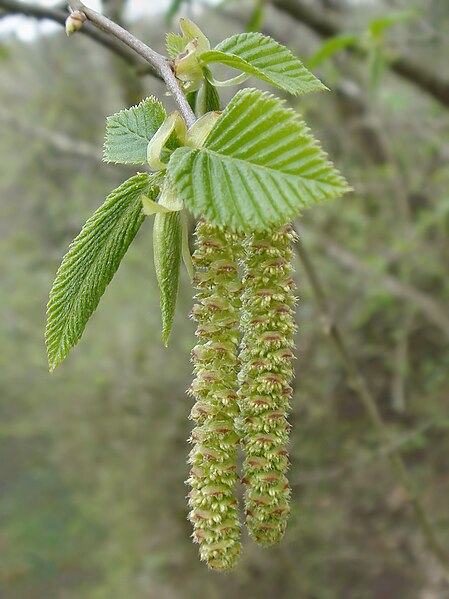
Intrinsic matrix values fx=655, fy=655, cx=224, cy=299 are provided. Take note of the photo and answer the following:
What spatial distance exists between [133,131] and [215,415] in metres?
0.36

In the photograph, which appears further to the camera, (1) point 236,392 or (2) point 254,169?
(1) point 236,392

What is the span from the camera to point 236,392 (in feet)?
2.52

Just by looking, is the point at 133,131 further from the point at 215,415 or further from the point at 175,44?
the point at 215,415

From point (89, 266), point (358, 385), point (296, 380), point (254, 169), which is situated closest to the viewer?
point (254, 169)

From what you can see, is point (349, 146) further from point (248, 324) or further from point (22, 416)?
point (248, 324)

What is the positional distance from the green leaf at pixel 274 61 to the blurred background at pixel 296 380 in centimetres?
244

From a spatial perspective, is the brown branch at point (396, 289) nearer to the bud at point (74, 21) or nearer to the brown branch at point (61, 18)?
the brown branch at point (61, 18)

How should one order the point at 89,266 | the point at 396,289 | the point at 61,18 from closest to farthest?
the point at 89,266, the point at 61,18, the point at 396,289

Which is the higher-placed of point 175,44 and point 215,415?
point 175,44

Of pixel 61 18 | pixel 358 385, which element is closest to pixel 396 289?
pixel 358 385

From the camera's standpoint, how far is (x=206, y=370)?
0.76m

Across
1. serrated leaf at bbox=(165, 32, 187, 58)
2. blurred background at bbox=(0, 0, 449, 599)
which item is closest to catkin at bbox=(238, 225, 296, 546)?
serrated leaf at bbox=(165, 32, 187, 58)

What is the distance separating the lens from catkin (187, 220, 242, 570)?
0.74 metres

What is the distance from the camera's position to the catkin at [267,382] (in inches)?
29.1
